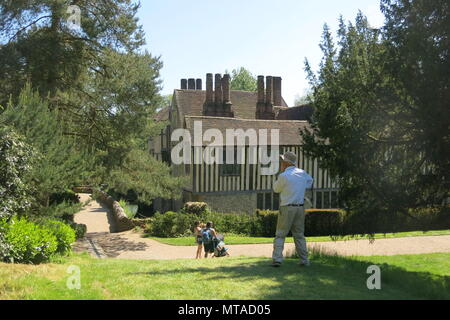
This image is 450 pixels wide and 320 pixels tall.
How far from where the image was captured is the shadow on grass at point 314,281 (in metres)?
5.71

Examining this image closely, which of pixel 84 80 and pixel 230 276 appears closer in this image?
pixel 230 276

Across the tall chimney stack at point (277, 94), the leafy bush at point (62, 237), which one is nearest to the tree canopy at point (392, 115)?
the leafy bush at point (62, 237)

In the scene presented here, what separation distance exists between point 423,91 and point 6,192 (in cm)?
771

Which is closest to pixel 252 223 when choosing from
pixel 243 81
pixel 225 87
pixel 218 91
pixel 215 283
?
pixel 215 283

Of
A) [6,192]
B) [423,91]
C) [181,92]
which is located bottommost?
[6,192]

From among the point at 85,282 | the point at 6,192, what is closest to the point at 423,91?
the point at 85,282

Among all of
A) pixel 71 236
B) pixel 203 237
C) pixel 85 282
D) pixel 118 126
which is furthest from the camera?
pixel 118 126

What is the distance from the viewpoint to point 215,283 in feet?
20.0

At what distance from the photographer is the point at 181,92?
3628cm

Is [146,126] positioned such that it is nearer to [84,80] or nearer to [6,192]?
[84,80]

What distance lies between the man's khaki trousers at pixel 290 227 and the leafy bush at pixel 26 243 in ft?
14.5

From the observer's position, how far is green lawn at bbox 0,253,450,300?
18.1 ft

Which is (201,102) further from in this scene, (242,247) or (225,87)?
(242,247)

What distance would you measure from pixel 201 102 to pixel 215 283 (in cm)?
3207
